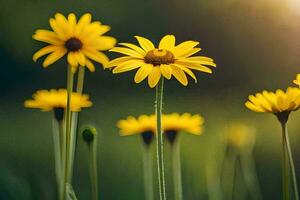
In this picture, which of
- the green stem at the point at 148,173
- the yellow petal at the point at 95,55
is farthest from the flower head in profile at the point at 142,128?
the yellow petal at the point at 95,55

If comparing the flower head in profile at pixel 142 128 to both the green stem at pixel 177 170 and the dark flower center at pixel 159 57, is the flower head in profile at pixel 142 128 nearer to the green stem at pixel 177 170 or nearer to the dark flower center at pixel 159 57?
the green stem at pixel 177 170

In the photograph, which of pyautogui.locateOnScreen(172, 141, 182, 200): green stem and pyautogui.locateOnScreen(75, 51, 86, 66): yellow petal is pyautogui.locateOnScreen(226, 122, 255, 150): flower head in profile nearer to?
pyautogui.locateOnScreen(172, 141, 182, 200): green stem

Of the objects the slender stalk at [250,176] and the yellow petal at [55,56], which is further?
the slender stalk at [250,176]

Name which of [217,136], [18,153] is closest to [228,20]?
[217,136]

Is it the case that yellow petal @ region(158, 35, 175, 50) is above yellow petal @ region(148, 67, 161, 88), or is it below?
above

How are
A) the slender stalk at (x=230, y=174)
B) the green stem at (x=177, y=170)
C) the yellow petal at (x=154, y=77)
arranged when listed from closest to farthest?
the yellow petal at (x=154, y=77), the green stem at (x=177, y=170), the slender stalk at (x=230, y=174)

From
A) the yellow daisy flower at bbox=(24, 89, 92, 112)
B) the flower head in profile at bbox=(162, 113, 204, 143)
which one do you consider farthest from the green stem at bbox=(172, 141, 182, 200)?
the yellow daisy flower at bbox=(24, 89, 92, 112)

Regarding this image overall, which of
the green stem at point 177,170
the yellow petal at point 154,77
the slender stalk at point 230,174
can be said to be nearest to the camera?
the yellow petal at point 154,77

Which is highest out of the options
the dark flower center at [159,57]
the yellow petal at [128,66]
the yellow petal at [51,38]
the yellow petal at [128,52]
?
the yellow petal at [51,38]
